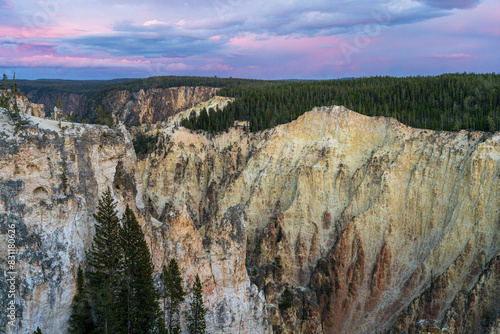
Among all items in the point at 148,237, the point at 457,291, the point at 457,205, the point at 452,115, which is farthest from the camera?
the point at 452,115

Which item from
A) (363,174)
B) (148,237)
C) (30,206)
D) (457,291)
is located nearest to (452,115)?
(363,174)

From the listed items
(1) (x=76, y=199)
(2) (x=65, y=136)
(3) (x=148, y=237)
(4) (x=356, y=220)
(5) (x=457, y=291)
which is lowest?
(5) (x=457, y=291)

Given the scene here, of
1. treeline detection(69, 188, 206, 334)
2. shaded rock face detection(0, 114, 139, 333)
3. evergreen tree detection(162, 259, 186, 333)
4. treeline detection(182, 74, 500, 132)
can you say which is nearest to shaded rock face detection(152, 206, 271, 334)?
evergreen tree detection(162, 259, 186, 333)

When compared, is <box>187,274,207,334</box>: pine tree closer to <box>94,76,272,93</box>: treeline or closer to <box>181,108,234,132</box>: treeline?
<box>181,108,234,132</box>: treeline

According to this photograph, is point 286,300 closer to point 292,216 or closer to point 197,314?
point 197,314

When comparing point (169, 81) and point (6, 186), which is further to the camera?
point (169, 81)

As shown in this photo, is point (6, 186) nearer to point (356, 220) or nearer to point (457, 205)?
point (356, 220)

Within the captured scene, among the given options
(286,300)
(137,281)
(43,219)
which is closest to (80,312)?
(137,281)
